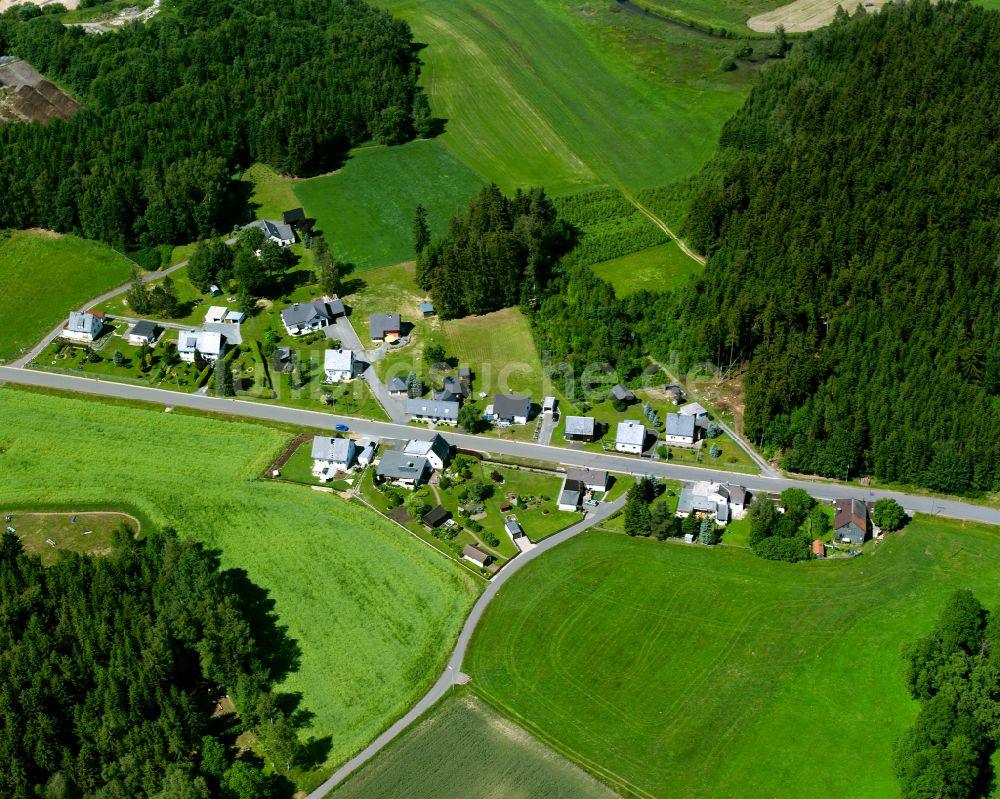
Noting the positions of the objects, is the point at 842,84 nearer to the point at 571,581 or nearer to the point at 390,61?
the point at 390,61

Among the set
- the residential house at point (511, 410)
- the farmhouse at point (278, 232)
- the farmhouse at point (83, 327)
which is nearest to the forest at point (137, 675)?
the residential house at point (511, 410)

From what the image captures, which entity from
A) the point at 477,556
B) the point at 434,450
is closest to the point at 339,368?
the point at 434,450

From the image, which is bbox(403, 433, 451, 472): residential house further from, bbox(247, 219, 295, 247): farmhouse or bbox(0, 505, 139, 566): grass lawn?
bbox(247, 219, 295, 247): farmhouse

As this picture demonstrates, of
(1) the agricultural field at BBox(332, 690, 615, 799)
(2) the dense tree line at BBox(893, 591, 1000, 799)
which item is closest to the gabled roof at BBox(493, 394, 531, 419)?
(1) the agricultural field at BBox(332, 690, 615, 799)

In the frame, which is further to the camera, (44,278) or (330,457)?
(44,278)

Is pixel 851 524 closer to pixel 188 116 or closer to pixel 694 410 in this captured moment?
pixel 694 410

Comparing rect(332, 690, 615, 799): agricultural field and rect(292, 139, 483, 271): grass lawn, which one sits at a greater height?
rect(292, 139, 483, 271): grass lawn
